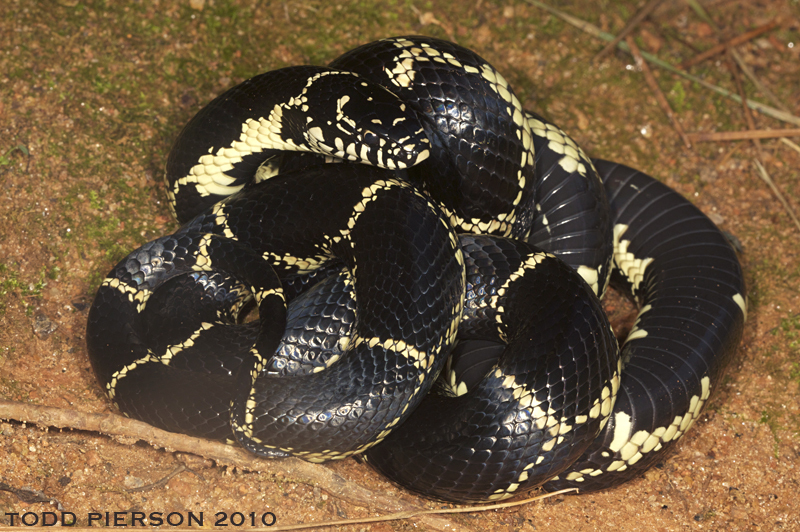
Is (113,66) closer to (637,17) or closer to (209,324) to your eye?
(209,324)

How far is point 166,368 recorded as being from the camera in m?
3.61

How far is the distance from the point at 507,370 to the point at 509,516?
897mm

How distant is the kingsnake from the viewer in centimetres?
332

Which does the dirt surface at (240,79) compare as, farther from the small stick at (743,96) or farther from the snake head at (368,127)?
the snake head at (368,127)

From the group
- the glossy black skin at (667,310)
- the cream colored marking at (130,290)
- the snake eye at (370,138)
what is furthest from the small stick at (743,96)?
the cream colored marking at (130,290)

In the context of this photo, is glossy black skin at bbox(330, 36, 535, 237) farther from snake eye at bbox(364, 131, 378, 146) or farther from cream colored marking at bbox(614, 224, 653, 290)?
cream colored marking at bbox(614, 224, 653, 290)

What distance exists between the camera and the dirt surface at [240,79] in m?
3.49

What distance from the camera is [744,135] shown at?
5.63 metres

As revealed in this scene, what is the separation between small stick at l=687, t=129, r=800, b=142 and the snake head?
10.4ft

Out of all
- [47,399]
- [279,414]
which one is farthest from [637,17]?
[47,399]

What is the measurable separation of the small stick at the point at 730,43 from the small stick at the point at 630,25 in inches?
23.3

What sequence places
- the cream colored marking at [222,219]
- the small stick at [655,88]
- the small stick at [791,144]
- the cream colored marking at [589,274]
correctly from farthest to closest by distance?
the small stick at [655,88] < the small stick at [791,144] < the cream colored marking at [589,274] < the cream colored marking at [222,219]

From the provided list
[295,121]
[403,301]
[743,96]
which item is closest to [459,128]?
[295,121]

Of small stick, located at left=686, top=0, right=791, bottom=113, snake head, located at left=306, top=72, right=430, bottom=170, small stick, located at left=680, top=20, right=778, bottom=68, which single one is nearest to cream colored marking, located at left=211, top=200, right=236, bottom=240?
snake head, located at left=306, top=72, right=430, bottom=170
